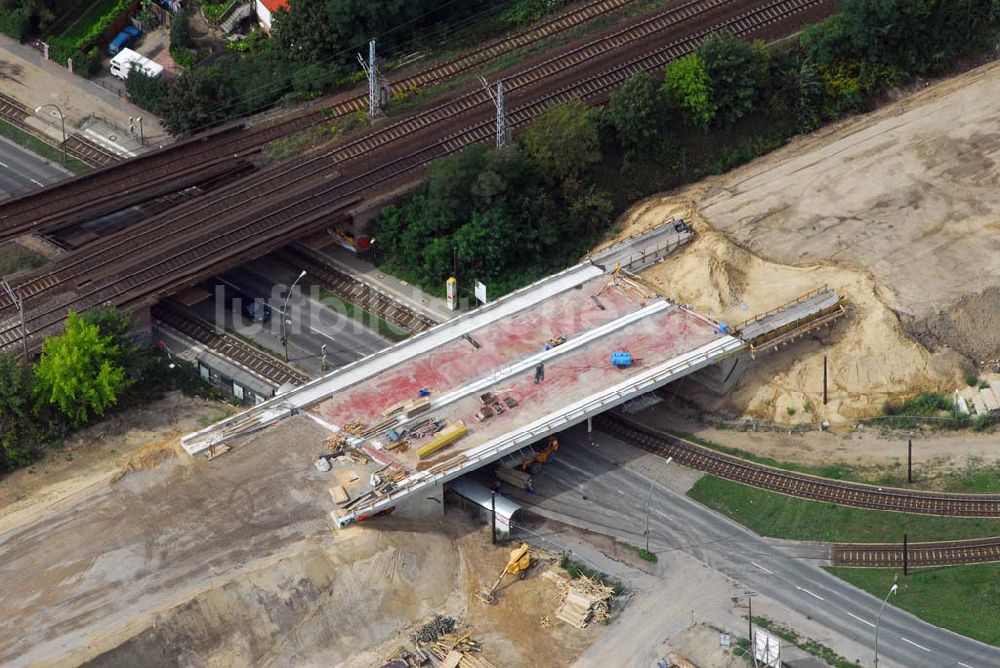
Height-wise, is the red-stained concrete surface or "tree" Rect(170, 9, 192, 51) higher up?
"tree" Rect(170, 9, 192, 51)

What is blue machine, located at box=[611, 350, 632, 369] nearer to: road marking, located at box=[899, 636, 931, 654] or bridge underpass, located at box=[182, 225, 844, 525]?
bridge underpass, located at box=[182, 225, 844, 525]

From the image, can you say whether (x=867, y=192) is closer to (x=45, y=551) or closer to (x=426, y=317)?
(x=426, y=317)

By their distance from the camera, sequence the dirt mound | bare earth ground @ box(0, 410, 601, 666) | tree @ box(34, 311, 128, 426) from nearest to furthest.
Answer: bare earth ground @ box(0, 410, 601, 666), tree @ box(34, 311, 128, 426), the dirt mound

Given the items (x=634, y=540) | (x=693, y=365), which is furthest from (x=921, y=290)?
(x=634, y=540)

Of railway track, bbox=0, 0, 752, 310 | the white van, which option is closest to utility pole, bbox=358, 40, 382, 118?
railway track, bbox=0, 0, 752, 310

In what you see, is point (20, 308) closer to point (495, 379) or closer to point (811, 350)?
point (495, 379)

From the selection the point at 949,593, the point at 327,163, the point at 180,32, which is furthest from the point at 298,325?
the point at 949,593
